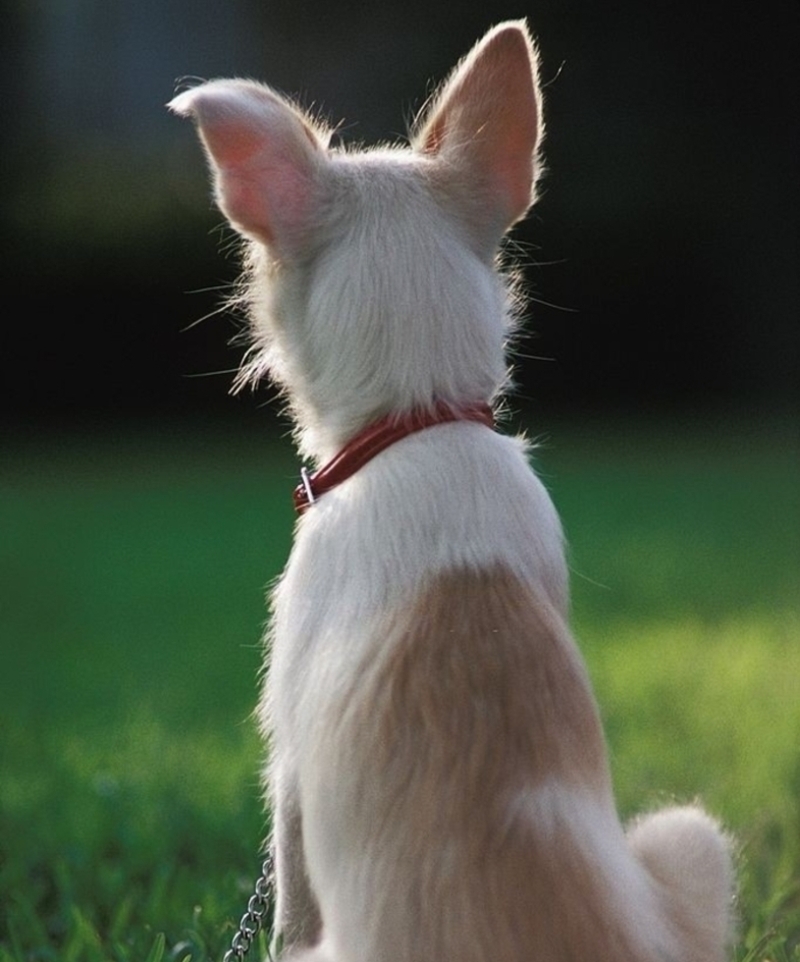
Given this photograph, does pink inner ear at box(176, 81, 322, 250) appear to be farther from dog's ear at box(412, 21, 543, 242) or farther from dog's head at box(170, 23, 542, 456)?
dog's ear at box(412, 21, 543, 242)

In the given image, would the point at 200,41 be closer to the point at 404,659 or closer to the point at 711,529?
the point at 711,529

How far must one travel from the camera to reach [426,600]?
8.95ft

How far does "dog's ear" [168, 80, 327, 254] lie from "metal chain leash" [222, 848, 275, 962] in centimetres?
127

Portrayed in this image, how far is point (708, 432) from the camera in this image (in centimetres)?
1745

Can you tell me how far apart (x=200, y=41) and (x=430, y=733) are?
1764cm

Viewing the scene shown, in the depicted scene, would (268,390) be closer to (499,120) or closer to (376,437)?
(499,120)

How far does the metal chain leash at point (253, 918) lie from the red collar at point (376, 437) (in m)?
0.82

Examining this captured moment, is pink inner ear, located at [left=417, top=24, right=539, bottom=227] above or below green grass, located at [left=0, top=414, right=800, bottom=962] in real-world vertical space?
above

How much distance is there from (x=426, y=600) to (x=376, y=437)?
35 cm

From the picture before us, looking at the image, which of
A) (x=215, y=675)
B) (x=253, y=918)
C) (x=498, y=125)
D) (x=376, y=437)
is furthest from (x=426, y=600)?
(x=215, y=675)

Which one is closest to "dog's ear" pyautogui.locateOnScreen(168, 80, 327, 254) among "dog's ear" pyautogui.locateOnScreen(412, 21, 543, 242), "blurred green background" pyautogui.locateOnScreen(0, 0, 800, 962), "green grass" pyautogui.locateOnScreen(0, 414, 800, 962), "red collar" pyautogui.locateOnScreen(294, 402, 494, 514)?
"dog's ear" pyautogui.locateOnScreen(412, 21, 543, 242)

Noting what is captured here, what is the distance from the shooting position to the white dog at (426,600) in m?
2.57

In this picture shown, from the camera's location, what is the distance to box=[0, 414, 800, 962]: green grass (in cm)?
450

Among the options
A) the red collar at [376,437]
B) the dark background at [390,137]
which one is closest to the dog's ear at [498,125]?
the red collar at [376,437]
